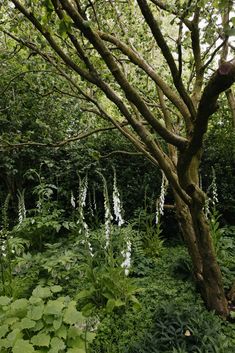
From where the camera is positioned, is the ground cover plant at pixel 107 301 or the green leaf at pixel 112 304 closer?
the ground cover plant at pixel 107 301

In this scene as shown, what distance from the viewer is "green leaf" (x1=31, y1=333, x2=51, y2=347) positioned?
2.54m

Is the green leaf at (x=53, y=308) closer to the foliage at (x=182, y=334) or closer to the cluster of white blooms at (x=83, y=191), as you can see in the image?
the foliage at (x=182, y=334)

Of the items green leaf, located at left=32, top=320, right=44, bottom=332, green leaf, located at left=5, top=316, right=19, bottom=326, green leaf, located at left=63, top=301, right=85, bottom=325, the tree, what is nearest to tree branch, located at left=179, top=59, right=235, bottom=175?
the tree

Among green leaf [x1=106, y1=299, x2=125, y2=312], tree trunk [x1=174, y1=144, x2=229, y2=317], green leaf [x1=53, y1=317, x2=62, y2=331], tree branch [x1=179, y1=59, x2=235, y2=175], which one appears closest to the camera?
tree branch [x1=179, y1=59, x2=235, y2=175]

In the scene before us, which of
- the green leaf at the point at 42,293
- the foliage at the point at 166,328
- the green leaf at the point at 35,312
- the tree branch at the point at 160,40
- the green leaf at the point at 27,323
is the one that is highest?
the tree branch at the point at 160,40

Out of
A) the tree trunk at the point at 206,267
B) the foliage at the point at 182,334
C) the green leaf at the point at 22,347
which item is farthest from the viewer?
the tree trunk at the point at 206,267

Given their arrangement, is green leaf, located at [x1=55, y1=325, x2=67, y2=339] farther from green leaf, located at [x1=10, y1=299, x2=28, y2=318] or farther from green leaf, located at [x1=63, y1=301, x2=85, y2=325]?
green leaf, located at [x1=10, y1=299, x2=28, y2=318]

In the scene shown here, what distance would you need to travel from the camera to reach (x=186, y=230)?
3.99 metres

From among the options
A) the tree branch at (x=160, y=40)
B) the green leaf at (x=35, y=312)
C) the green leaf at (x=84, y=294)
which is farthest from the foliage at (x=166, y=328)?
the tree branch at (x=160, y=40)

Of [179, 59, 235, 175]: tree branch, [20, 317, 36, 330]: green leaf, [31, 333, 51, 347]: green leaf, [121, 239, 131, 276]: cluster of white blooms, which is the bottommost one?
[31, 333, 51, 347]: green leaf

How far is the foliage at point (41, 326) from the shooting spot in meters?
2.54

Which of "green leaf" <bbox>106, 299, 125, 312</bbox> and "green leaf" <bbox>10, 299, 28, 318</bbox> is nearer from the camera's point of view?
"green leaf" <bbox>10, 299, 28, 318</bbox>

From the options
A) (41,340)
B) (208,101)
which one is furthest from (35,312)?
(208,101)

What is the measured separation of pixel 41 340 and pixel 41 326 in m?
0.13
